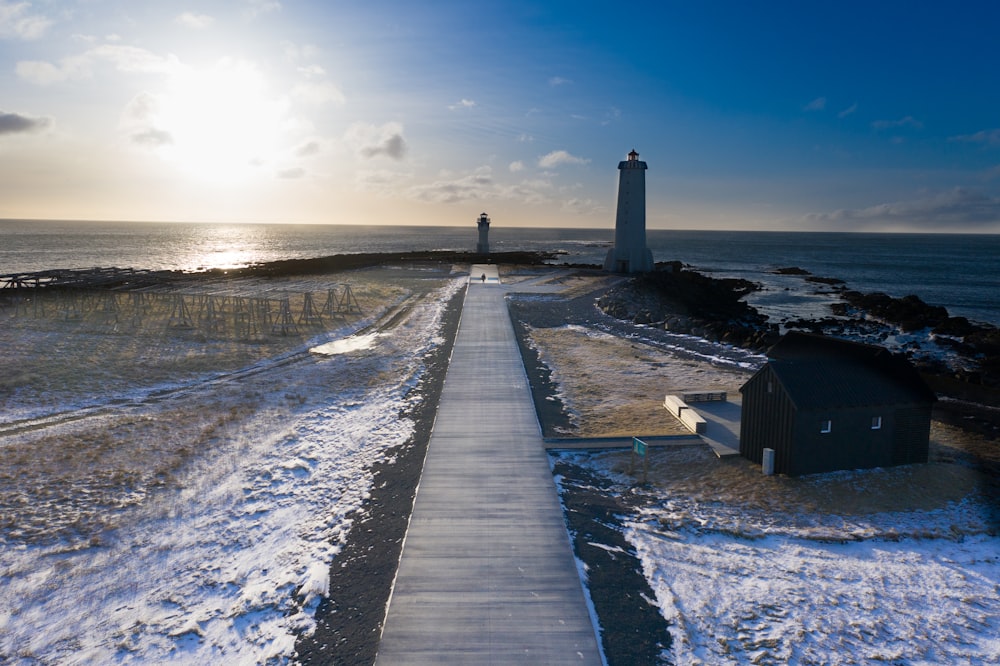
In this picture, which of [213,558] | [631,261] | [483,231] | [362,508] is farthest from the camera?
[483,231]

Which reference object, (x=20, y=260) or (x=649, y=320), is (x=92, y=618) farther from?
(x=20, y=260)

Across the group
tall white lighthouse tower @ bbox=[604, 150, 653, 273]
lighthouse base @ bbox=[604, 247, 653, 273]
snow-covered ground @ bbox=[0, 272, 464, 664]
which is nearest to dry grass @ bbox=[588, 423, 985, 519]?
snow-covered ground @ bbox=[0, 272, 464, 664]

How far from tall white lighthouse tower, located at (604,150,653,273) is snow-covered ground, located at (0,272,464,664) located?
36.9 m

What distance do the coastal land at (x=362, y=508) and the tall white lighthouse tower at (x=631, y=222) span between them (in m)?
26.7

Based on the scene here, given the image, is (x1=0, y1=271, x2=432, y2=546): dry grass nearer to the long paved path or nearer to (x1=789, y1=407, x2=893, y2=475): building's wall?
the long paved path

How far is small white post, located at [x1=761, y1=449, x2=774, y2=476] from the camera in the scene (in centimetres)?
1236

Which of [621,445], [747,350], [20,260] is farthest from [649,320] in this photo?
[20,260]

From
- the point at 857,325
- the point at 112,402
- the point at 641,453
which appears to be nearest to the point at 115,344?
the point at 112,402

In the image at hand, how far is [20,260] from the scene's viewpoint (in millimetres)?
81438

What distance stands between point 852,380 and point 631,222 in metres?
38.5

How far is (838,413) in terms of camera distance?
12.4 meters

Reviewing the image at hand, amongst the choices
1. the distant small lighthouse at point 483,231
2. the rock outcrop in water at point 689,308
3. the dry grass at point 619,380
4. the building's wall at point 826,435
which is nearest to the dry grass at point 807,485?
the building's wall at point 826,435

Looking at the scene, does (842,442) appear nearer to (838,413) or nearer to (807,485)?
(838,413)

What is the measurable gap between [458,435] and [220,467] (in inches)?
211
